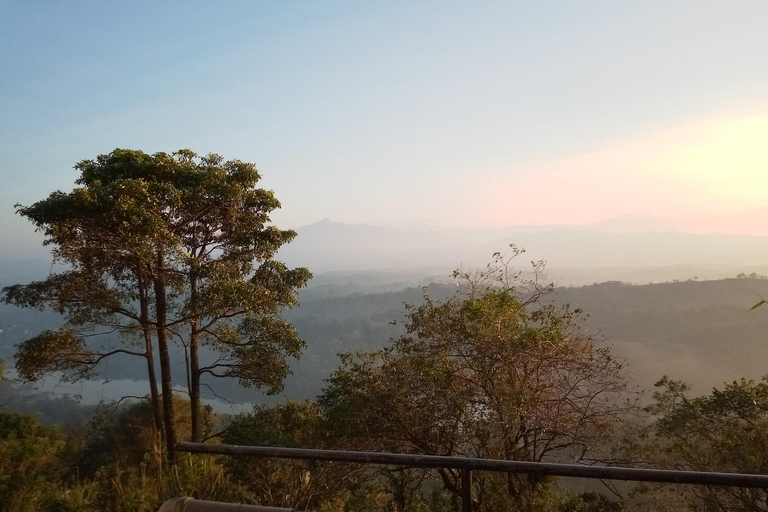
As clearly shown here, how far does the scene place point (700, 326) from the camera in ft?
129

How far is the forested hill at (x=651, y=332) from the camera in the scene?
32.5 metres

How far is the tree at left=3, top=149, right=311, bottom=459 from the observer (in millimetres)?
6199

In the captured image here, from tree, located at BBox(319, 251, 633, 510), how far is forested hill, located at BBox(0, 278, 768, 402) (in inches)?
696

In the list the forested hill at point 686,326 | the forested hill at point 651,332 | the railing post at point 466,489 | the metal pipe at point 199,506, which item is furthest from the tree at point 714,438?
the forested hill at point 686,326

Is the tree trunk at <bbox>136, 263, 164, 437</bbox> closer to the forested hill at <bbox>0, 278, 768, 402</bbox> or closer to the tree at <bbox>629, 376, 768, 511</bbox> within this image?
the tree at <bbox>629, 376, 768, 511</bbox>

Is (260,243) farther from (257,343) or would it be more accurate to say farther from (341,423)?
(341,423)

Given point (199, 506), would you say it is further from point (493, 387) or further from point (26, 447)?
point (26, 447)

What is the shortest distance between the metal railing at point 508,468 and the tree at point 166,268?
477 cm

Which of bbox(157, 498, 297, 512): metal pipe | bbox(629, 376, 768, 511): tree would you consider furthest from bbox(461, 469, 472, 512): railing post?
bbox(629, 376, 768, 511): tree

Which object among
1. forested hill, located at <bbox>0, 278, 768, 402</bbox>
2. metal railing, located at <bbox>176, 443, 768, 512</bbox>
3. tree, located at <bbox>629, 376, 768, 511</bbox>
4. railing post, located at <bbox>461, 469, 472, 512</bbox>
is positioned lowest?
forested hill, located at <bbox>0, 278, 768, 402</bbox>

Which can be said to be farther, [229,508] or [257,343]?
[257,343]

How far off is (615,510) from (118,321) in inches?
356

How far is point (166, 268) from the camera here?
6.96 meters

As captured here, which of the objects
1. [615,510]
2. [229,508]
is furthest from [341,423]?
[229,508]
